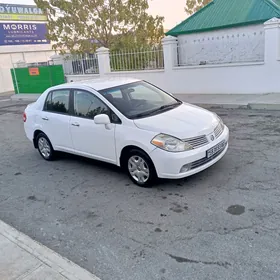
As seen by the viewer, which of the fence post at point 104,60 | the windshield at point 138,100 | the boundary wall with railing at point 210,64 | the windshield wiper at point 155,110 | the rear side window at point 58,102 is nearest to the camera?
the windshield wiper at point 155,110

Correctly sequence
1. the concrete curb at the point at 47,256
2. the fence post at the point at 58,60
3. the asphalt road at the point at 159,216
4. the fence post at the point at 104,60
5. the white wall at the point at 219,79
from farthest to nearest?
the fence post at the point at 58,60
the fence post at the point at 104,60
the white wall at the point at 219,79
the asphalt road at the point at 159,216
the concrete curb at the point at 47,256

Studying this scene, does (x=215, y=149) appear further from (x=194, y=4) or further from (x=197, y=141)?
(x=194, y=4)

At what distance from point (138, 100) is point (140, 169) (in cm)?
131

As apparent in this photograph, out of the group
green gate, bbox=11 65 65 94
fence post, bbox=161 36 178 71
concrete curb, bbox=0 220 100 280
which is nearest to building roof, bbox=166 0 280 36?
fence post, bbox=161 36 178 71

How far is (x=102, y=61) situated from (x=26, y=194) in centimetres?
1236

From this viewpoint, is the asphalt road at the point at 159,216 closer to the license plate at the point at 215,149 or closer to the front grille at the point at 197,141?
the license plate at the point at 215,149

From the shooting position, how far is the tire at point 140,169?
175 inches

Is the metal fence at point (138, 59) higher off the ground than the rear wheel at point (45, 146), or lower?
higher

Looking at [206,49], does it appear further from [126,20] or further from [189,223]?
[189,223]

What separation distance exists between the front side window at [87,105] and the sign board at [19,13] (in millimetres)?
25732

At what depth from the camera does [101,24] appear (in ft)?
60.7

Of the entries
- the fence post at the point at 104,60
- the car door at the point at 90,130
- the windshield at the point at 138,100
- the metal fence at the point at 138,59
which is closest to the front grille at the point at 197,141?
the windshield at the point at 138,100

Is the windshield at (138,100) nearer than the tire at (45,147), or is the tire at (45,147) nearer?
the windshield at (138,100)

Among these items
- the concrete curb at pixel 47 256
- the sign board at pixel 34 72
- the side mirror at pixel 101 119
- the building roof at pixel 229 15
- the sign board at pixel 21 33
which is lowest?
the concrete curb at pixel 47 256
